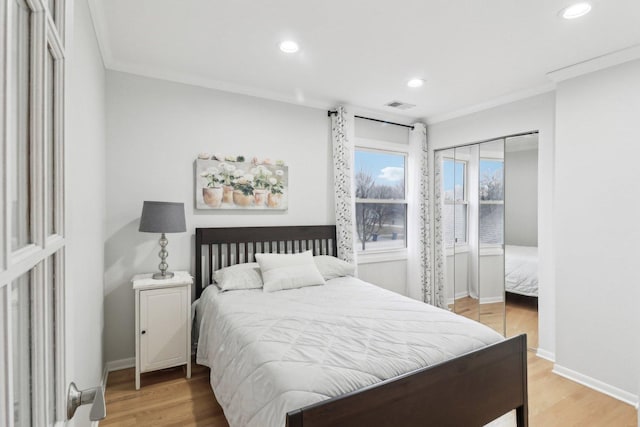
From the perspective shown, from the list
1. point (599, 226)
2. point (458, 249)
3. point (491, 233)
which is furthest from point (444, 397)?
point (458, 249)

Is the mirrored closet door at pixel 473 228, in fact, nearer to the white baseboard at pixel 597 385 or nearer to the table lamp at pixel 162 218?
the white baseboard at pixel 597 385

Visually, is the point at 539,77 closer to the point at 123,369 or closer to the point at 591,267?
the point at 591,267

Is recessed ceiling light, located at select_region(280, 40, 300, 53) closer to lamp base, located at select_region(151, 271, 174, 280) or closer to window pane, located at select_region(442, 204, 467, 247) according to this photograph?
lamp base, located at select_region(151, 271, 174, 280)

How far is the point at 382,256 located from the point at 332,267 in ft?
3.89

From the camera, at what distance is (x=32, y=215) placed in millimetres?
536

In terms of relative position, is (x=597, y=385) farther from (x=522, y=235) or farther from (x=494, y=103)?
(x=494, y=103)

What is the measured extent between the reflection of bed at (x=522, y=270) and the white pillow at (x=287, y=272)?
6.92 feet

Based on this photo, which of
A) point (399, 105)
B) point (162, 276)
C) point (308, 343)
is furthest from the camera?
point (399, 105)

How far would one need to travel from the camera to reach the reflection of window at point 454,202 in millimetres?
4219

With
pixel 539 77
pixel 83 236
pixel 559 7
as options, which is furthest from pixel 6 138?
pixel 539 77

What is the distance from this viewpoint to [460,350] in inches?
73.7

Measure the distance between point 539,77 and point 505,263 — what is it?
192 centimetres

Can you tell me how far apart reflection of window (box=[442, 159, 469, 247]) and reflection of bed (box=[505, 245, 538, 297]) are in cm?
63

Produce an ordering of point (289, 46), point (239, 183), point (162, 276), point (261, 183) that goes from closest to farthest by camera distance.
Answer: point (289, 46)
point (162, 276)
point (239, 183)
point (261, 183)
